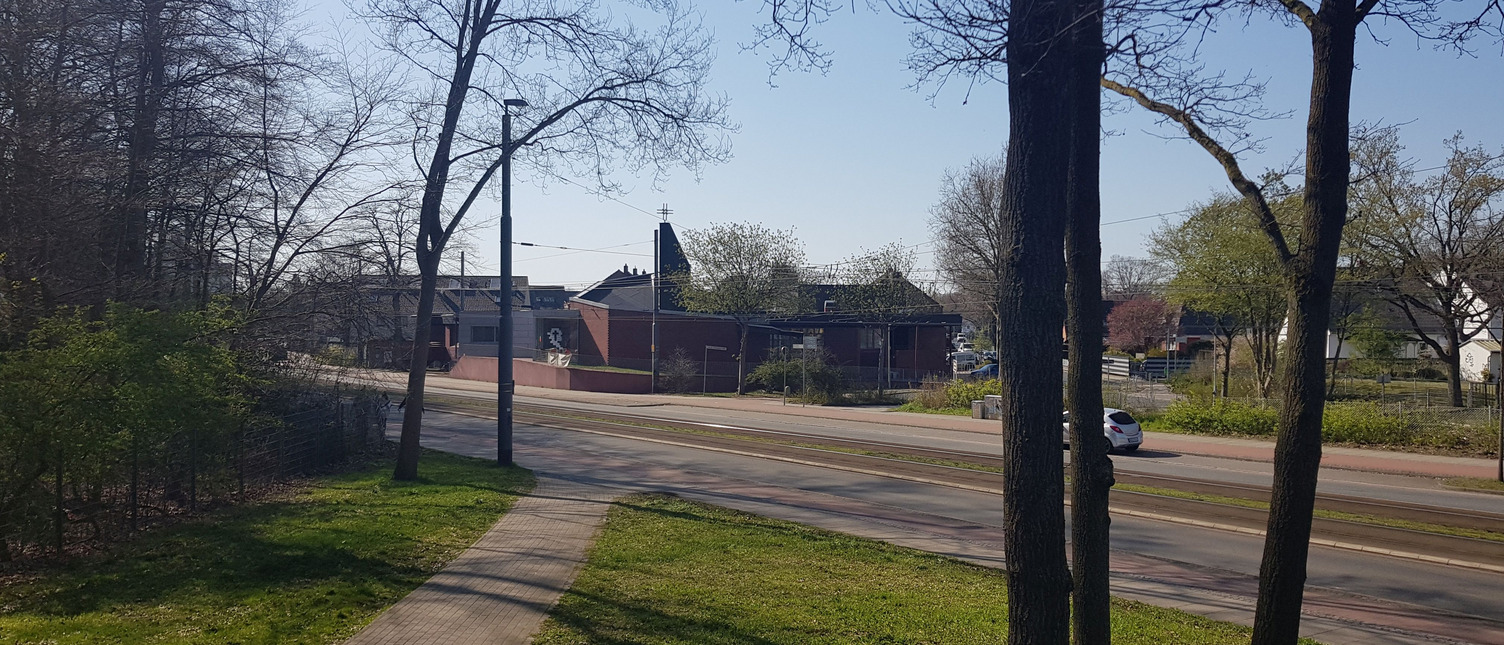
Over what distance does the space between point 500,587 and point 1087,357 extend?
222 inches

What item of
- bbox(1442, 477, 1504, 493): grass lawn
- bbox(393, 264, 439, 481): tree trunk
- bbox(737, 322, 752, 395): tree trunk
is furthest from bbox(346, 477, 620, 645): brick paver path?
bbox(737, 322, 752, 395): tree trunk

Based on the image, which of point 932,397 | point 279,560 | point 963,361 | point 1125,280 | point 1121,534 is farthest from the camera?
point 1125,280

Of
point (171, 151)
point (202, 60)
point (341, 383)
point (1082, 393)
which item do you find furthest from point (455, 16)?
point (1082, 393)

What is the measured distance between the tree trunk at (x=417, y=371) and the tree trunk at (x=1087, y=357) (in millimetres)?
11967

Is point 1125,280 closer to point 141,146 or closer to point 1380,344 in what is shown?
point 1380,344

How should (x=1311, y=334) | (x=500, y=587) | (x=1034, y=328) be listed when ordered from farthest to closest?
1. (x=500, y=587)
2. (x=1311, y=334)
3. (x=1034, y=328)

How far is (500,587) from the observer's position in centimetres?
852

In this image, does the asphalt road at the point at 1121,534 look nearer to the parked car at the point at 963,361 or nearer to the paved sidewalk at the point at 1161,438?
the paved sidewalk at the point at 1161,438

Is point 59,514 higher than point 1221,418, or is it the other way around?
point 59,514

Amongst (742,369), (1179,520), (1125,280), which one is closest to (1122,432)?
(1179,520)

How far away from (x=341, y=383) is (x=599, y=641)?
13892mm

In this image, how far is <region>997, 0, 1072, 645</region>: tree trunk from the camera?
464 cm

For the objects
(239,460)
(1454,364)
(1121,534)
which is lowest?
(1121,534)

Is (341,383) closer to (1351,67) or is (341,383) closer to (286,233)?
(286,233)
